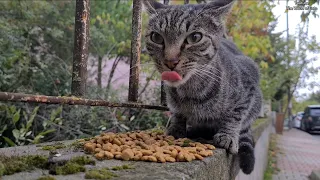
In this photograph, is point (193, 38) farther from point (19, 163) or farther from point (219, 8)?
point (19, 163)

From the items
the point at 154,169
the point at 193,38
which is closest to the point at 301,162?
the point at 193,38

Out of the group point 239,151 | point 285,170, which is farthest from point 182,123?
point 285,170

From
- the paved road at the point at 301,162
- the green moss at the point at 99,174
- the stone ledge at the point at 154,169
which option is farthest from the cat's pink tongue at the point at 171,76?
the paved road at the point at 301,162

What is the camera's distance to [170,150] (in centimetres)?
138

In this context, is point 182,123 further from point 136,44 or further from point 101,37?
point 101,37

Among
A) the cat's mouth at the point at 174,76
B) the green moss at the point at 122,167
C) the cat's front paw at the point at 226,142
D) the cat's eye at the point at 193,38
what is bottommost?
the cat's front paw at the point at 226,142

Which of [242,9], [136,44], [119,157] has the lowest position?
[119,157]

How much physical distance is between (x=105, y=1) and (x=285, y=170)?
4649 mm

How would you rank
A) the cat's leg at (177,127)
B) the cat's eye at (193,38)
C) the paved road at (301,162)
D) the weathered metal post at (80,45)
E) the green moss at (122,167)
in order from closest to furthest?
1. the green moss at (122,167)
2. the weathered metal post at (80,45)
3. the cat's eye at (193,38)
4. the cat's leg at (177,127)
5. the paved road at (301,162)

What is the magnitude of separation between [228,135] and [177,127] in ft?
1.18

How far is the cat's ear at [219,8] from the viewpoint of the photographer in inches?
78.0

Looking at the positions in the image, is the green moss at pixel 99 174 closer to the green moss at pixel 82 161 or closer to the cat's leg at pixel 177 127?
the green moss at pixel 82 161

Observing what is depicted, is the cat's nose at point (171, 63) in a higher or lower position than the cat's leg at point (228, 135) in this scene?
higher

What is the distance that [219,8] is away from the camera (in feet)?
6.57
